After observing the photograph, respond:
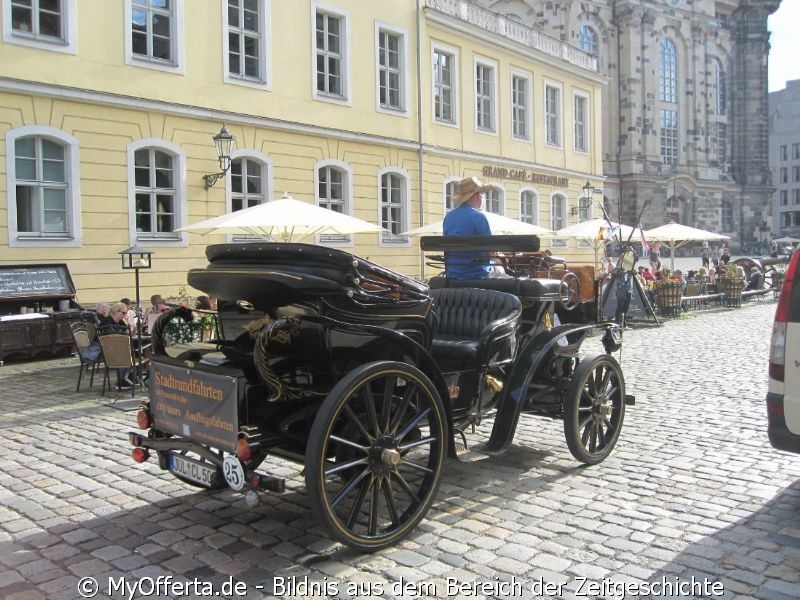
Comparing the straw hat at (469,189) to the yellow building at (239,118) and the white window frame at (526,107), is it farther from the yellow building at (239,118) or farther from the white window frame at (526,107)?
the white window frame at (526,107)

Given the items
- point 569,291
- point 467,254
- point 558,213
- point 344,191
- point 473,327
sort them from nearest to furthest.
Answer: point 473,327 → point 569,291 → point 467,254 → point 344,191 → point 558,213

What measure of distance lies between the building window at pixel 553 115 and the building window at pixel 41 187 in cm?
1879

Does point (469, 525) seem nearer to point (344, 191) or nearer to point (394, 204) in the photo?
point (344, 191)

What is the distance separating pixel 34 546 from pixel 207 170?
1319cm

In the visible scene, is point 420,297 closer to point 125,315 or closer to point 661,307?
point 125,315

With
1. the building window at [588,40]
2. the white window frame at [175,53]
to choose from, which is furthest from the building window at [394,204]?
the building window at [588,40]

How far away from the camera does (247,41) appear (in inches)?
695

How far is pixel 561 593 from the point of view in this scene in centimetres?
360

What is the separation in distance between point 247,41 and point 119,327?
10.1 m

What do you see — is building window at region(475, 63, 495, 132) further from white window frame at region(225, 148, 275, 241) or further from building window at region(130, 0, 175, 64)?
building window at region(130, 0, 175, 64)

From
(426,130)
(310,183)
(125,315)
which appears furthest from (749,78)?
(125,315)

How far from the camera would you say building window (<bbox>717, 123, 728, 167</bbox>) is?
2366 inches

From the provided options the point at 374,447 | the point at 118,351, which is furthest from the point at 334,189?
the point at 374,447

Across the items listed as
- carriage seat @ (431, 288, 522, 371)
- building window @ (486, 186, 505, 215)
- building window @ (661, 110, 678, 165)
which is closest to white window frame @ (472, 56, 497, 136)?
building window @ (486, 186, 505, 215)
